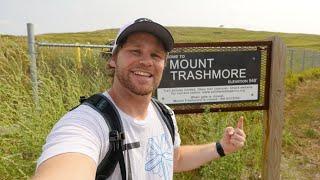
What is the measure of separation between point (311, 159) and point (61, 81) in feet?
15.0

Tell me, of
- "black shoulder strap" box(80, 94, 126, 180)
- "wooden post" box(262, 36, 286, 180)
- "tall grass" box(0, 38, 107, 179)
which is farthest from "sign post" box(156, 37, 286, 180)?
"black shoulder strap" box(80, 94, 126, 180)

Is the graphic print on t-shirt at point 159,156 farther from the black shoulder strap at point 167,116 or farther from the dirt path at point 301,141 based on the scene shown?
the dirt path at point 301,141

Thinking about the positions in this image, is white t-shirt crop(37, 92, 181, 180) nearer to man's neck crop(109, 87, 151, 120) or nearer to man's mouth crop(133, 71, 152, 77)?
man's neck crop(109, 87, 151, 120)

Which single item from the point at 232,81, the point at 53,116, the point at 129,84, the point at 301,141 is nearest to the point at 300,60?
the point at 301,141

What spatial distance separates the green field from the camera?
3733 millimetres

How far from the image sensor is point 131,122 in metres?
1.97

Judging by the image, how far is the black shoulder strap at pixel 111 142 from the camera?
1768 millimetres

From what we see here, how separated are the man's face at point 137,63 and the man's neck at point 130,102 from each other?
0.03 metres

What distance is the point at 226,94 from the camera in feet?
14.8

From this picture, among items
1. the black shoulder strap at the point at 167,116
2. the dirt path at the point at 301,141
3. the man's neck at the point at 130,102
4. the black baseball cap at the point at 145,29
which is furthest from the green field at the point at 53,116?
the black baseball cap at the point at 145,29

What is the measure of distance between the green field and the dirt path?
3.97 ft

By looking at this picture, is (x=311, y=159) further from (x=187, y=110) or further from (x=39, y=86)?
(x=39, y=86)

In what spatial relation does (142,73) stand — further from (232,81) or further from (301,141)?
(301,141)

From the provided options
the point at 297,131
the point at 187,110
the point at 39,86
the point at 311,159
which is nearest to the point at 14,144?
the point at 39,86
